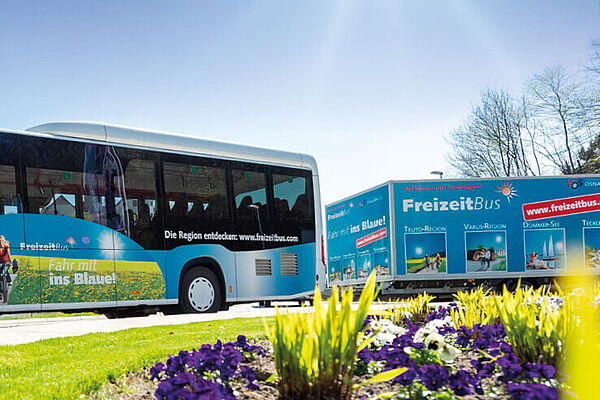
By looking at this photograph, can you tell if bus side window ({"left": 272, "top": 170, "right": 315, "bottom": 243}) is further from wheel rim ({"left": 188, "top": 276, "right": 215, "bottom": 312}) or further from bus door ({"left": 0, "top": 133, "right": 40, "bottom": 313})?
bus door ({"left": 0, "top": 133, "right": 40, "bottom": 313})

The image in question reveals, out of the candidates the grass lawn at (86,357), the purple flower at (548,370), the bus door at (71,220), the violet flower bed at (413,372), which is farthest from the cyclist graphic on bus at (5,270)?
the purple flower at (548,370)

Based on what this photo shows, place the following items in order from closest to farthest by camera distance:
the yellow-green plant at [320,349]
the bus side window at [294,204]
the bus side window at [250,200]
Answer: the yellow-green plant at [320,349] → the bus side window at [250,200] → the bus side window at [294,204]

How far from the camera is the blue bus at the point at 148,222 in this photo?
9656 millimetres

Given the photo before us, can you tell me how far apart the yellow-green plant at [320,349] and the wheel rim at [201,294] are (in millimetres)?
8930

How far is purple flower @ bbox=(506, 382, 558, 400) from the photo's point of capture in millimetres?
2340

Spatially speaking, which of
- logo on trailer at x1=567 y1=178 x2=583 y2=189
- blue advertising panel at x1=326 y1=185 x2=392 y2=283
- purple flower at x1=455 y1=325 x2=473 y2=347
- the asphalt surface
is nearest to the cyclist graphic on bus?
the asphalt surface

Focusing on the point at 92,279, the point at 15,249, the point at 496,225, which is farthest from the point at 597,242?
the point at 15,249

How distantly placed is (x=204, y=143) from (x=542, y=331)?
932cm

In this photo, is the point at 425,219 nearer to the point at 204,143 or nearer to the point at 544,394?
the point at 204,143

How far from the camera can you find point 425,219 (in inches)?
691

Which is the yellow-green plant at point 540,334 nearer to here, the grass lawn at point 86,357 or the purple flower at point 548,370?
the purple flower at point 548,370

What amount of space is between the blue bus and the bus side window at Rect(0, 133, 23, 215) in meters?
0.01

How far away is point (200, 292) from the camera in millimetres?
11797

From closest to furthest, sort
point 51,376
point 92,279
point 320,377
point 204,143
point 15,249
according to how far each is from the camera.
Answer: point 320,377 → point 51,376 → point 15,249 → point 92,279 → point 204,143
